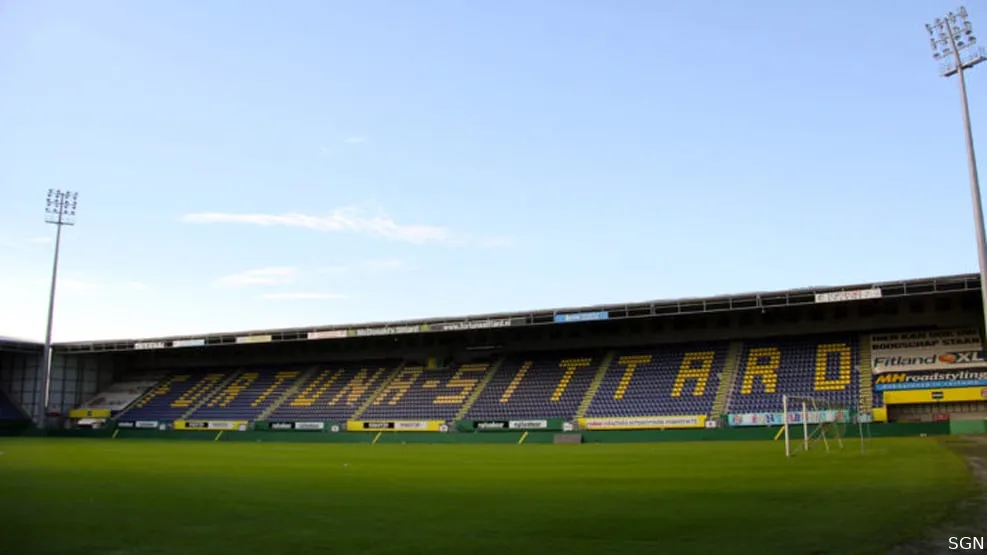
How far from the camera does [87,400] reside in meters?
66.6

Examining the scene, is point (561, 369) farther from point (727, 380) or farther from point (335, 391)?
point (335, 391)

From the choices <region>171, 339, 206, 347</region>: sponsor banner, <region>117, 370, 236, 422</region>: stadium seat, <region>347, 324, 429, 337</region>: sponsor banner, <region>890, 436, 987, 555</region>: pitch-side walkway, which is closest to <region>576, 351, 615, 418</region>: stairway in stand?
<region>347, 324, 429, 337</region>: sponsor banner

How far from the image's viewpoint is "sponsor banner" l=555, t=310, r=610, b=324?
4831 centimetres

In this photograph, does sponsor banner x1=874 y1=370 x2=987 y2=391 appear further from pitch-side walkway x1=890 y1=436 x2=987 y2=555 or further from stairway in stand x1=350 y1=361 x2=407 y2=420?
stairway in stand x1=350 y1=361 x2=407 y2=420

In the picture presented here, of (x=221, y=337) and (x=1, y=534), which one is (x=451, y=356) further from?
(x=1, y=534)

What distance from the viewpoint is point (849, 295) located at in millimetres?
41531

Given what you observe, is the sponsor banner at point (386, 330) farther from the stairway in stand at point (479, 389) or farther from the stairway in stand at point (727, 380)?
the stairway in stand at point (727, 380)

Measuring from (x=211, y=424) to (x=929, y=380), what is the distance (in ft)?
158

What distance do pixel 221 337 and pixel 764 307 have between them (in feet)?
137

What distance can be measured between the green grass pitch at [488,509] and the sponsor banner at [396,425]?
2881 cm

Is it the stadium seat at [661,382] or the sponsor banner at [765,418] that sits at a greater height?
the stadium seat at [661,382]

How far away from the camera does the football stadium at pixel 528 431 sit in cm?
1005

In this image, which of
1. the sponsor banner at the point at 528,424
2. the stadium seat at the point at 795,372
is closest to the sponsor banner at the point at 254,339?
the sponsor banner at the point at 528,424

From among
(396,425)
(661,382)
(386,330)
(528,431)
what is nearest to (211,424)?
(386,330)
